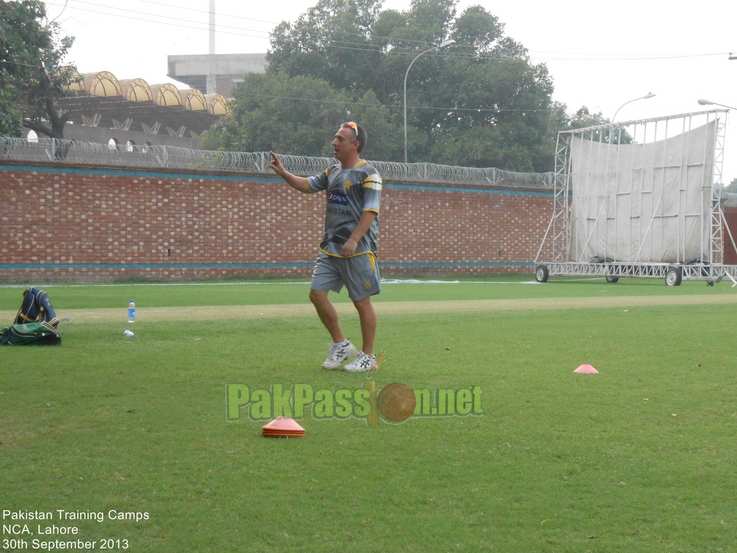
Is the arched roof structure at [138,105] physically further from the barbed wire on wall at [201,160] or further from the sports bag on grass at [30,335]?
the sports bag on grass at [30,335]

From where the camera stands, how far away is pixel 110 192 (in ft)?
79.3

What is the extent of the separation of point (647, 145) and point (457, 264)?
7936mm

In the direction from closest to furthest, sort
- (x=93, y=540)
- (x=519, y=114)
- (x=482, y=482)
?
Answer: (x=93, y=540) < (x=482, y=482) < (x=519, y=114)

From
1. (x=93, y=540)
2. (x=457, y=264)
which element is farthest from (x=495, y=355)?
(x=457, y=264)

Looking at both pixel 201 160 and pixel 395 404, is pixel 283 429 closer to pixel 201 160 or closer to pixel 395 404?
pixel 395 404

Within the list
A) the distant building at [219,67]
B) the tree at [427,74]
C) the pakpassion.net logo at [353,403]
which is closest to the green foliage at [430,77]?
the tree at [427,74]

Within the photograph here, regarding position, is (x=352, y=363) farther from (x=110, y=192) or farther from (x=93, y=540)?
(x=110, y=192)

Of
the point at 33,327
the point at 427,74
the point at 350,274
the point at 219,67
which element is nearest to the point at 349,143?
the point at 350,274

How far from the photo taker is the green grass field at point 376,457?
308 centimetres

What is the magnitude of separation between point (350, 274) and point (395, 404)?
6.51ft

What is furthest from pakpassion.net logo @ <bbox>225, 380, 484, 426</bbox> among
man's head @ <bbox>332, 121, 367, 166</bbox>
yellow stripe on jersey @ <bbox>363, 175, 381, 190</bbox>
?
man's head @ <bbox>332, 121, 367, 166</bbox>

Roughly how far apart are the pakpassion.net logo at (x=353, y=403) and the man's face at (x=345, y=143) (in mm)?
2008

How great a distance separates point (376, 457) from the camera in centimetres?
403

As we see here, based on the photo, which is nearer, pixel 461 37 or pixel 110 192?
pixel 110 192
